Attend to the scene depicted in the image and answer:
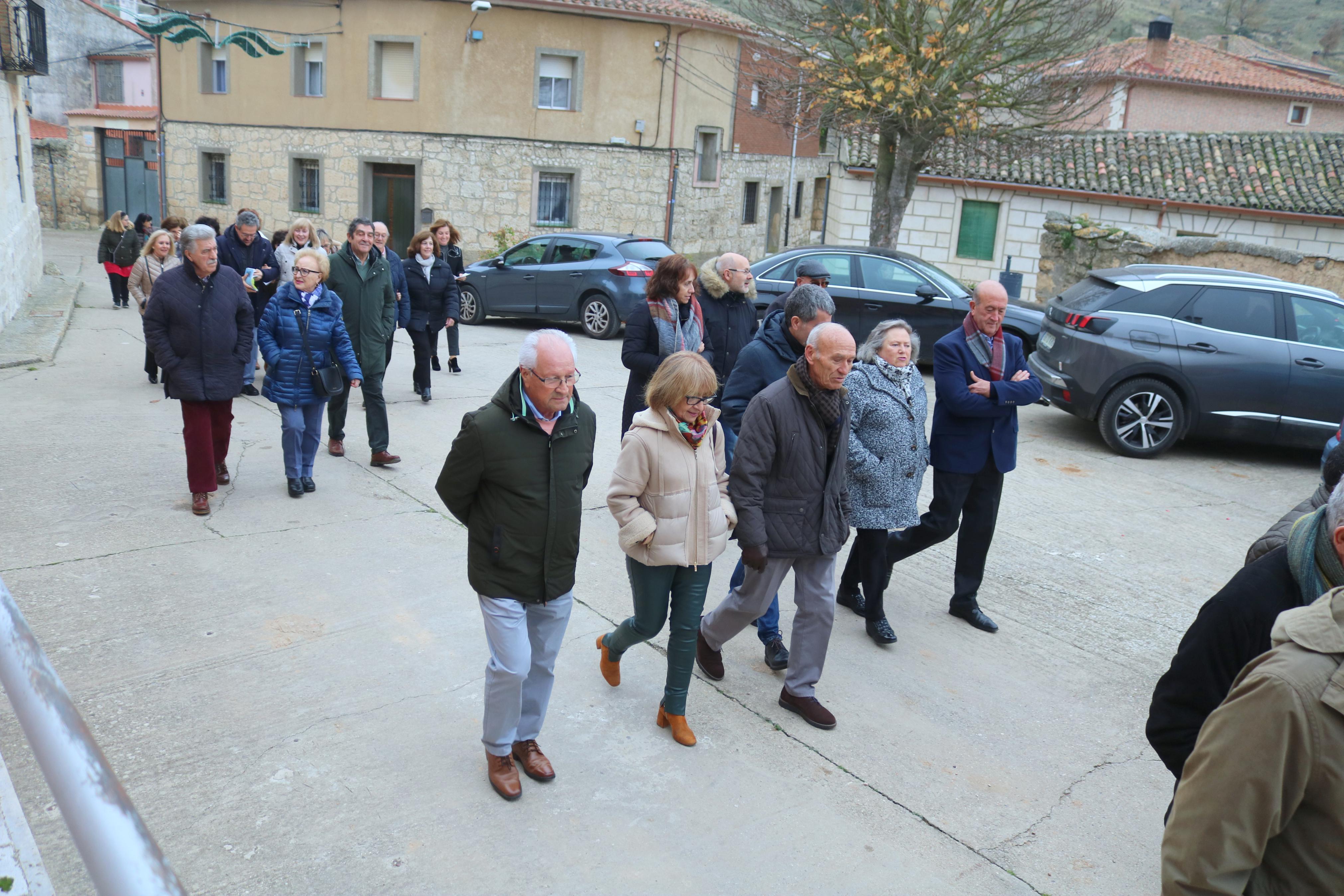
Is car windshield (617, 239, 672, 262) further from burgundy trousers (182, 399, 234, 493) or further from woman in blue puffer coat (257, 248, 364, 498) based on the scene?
burgundy trousers (182, 399, 234, 493)

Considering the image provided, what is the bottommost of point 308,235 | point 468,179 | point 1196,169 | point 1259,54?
point 308,235

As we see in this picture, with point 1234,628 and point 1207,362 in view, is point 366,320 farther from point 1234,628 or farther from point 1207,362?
point 1207,362

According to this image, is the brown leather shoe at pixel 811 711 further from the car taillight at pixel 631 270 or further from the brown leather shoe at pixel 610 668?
the car taillight at pixel 631 270

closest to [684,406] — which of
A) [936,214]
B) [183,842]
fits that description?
[183,842]

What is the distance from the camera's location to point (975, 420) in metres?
5.67

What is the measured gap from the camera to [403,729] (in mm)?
4422

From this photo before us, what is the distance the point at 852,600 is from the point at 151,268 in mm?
8211

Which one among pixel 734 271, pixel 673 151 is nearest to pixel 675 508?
pixel 734 271

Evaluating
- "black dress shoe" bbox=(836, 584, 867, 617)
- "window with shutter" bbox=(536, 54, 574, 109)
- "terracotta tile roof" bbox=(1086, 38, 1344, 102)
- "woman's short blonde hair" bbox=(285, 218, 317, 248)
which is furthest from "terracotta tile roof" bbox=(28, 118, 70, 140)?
"black dress shoe" bbox=(836, 584, 867, 617)

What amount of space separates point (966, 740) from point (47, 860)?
3.59 m

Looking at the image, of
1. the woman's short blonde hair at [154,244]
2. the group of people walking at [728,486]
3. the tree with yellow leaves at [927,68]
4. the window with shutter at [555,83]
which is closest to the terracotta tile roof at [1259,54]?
the tree with yellow leaves at [927,68]

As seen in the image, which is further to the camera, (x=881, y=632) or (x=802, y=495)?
(x=881, y=632)

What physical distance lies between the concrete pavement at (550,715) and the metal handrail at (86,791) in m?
1.98

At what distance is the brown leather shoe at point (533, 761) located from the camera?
4109mm
